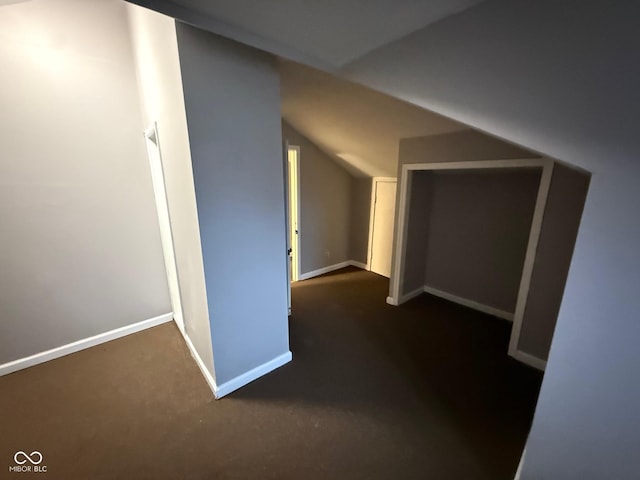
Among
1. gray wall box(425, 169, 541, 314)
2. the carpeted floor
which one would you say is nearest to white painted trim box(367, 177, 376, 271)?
gray wall box(425, 169, 541, 314)

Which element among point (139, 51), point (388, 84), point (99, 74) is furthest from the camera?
point (99, 74)

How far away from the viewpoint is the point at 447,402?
74.5 inches

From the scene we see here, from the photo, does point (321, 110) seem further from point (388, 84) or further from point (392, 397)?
point (392, 397)

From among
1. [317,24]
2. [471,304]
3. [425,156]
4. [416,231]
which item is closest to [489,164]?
[425,156]

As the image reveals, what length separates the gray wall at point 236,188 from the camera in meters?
1.51

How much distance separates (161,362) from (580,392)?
2.74 meters

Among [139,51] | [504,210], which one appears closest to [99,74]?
[139,51]

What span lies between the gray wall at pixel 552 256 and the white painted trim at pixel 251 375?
6.88 ft

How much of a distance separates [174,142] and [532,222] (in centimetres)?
296

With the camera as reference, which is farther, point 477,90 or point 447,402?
point 447,402

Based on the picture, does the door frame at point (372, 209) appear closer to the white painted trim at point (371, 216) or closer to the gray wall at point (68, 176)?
the white painted trim at point (371, 216)

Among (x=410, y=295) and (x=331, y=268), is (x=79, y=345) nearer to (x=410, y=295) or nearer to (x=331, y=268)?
(x=331, y=268)

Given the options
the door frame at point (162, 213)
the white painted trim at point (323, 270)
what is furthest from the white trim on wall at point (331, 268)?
the door frame at point (162, 213)

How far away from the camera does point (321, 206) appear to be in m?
4.17
